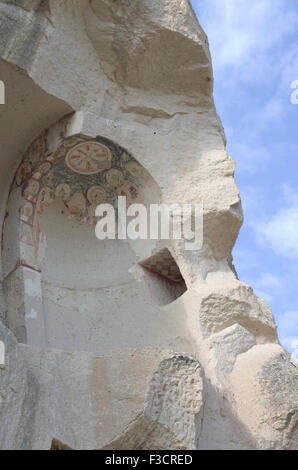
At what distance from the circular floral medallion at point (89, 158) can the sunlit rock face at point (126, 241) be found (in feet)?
0.04

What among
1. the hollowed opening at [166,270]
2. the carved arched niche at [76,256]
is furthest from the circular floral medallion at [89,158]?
the hollowed opening at [166,270]

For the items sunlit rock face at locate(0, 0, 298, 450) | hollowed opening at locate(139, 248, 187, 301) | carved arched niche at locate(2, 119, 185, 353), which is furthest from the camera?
hollowed opening at locate(139, 248, 187, 301)

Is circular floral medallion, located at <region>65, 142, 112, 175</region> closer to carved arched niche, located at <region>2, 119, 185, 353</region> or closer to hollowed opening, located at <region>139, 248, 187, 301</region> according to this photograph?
carved arched niche, located at <region>2, 119, 185, 353</region>

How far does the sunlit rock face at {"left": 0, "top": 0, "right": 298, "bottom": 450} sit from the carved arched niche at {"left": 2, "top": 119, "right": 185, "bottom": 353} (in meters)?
0.01

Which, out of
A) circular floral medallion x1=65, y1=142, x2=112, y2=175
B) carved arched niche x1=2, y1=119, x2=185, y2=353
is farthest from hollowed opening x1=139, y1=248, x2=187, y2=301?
circular floral medallion x1=65, y1=142, x2=112, y2=175

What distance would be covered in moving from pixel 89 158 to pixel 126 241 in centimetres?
79

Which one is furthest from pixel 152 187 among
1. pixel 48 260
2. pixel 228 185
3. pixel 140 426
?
pixel 140 426

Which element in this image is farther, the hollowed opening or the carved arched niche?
the hollowed opening

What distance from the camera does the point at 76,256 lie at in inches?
251

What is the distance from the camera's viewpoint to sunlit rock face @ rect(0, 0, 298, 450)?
16.6ft

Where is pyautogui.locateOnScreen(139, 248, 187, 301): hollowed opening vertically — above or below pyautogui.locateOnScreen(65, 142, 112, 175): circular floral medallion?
below

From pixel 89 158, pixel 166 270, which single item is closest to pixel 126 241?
pixel 166 270

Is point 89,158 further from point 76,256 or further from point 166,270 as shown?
point 166,270

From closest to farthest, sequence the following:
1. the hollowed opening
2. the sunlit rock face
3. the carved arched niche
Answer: the sunlit rock face, the carved arched niche, the hollowed opening
